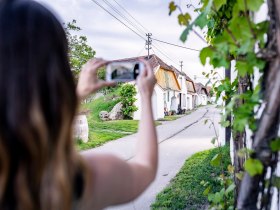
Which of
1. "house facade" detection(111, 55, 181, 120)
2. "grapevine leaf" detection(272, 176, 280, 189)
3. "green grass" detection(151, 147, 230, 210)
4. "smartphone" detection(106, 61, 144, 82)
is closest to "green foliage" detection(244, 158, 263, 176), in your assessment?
"grapevine leaf" detection(272, 176, 280, 189)

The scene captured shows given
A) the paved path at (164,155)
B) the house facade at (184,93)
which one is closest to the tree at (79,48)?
the paved path at (164,155)

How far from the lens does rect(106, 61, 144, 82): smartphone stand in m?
1.26

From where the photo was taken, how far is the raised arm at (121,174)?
92 cm

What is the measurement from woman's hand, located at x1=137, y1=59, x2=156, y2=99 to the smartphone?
69 millimetres

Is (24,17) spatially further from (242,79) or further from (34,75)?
(242,79)

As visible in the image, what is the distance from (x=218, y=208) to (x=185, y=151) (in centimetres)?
873

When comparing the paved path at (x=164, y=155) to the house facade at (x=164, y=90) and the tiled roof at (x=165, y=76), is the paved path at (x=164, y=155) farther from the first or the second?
the tiled roof at (x=165, y=76)

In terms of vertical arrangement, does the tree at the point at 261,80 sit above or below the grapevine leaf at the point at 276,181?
above

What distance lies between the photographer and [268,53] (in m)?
1.10

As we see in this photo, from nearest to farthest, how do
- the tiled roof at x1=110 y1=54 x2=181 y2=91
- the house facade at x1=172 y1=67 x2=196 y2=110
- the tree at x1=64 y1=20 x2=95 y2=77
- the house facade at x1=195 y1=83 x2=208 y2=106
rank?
the tree at x1=64 y1=20 x2=95 y2=77
the tiled roof at x1=110 y1=54 x2=181 y2=91
the house facade at x1=172 y1=67 x2=196 y2=110
the house facade at x1=195 y1=83 x2=208 y2=106

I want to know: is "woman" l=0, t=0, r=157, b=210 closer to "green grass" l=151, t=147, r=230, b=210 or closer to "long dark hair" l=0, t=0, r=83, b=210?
"long dark hair" l=0, t=0, r=83, b=210

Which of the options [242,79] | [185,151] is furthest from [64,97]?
[185,151]

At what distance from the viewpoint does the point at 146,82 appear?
1158 mm

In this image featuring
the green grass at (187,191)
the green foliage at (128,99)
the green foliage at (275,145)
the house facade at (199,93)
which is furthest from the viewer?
the house facade at (199,93)
